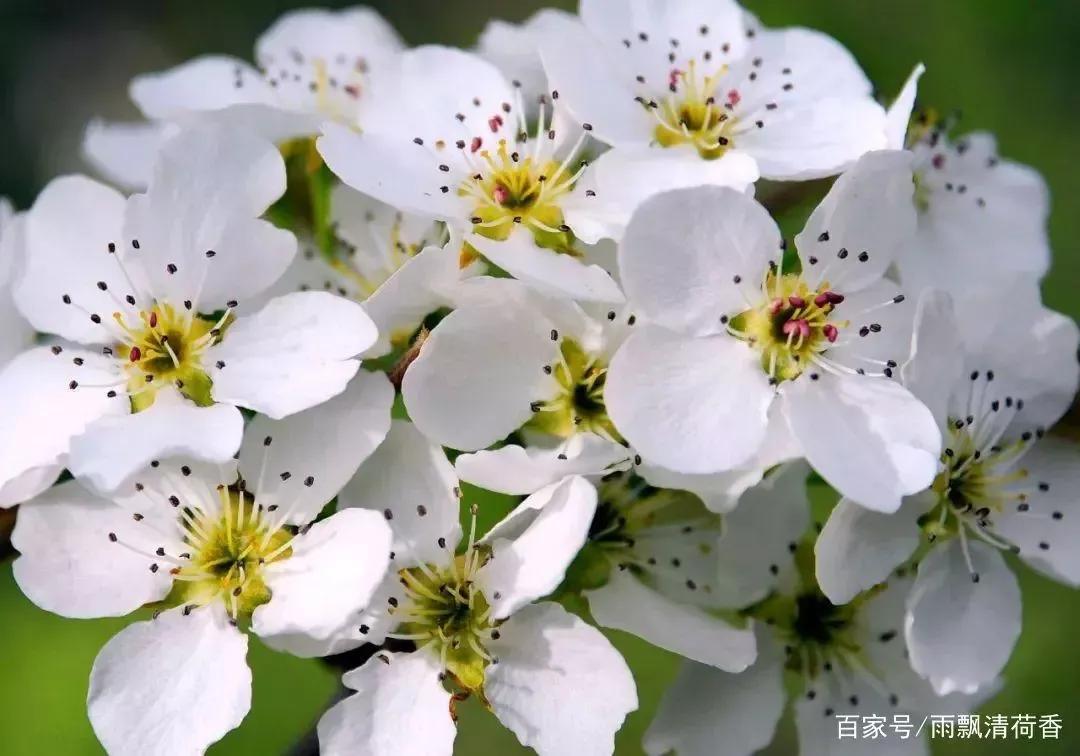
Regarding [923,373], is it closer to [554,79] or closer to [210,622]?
[554,79]

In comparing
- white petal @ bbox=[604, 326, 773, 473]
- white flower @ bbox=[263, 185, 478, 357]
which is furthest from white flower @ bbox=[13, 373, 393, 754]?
white petal @ bbox=[604, 326, 773, 473]

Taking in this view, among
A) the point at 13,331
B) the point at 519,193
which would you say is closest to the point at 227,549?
the point at 13,331

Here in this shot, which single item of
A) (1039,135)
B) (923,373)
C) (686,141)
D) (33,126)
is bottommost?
(33,126)

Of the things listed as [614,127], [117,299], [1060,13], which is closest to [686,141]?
[614,127]

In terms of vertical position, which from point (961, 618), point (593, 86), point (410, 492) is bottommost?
point (961, 618)

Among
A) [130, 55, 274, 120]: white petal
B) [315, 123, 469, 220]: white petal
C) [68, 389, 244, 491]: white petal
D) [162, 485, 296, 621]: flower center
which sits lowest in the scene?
[162, 485, 296, 621]: flower center

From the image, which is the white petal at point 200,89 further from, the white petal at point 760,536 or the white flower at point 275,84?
the white petal at point 760,536

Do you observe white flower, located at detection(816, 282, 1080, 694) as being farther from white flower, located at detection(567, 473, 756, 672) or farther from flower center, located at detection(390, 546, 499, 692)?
flower center, located at detection(390, 546, 499, 692)

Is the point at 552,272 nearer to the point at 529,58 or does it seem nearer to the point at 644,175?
the point at 644,175
